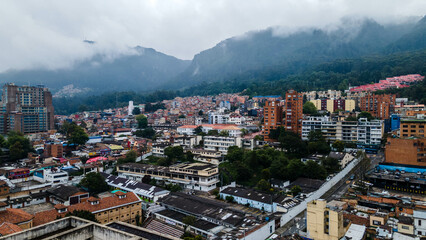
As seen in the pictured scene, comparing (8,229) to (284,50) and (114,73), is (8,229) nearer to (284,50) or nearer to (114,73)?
(284,50)

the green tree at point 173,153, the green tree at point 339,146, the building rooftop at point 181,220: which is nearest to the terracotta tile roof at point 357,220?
the building rooftop at point 181,220

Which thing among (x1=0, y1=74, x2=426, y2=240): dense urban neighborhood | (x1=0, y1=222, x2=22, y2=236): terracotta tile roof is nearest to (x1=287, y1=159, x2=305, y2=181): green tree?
(x1=0, y1=74, x2=426, y2=240): dense urban neighborhood

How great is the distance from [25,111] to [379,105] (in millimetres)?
50554

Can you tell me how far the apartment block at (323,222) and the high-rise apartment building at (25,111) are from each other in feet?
138

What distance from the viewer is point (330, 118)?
3488 cm

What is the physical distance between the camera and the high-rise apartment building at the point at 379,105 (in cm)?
3903

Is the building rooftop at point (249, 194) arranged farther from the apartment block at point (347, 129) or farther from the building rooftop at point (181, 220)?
the apartment block at point (347, 129)

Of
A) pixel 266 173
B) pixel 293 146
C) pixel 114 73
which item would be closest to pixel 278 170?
pixel 266 173

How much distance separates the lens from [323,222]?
14.0m

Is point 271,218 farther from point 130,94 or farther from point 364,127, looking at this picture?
point 130,94

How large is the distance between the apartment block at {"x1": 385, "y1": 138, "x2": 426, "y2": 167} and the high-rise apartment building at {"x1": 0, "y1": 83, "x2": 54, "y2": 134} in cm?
4524

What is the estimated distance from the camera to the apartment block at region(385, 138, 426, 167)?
25.1m

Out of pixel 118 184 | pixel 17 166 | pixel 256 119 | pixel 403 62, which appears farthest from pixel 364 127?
pixel 403 62

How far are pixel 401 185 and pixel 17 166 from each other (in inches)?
1270
